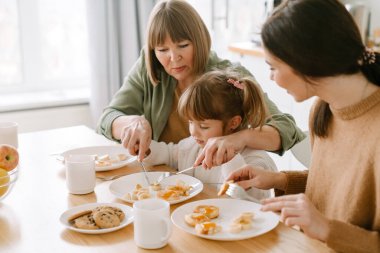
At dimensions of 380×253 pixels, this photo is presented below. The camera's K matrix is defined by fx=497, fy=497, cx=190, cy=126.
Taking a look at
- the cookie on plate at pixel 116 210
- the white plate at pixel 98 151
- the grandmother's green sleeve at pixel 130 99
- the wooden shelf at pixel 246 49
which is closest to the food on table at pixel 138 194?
the cookie on plate at pixel 116 210

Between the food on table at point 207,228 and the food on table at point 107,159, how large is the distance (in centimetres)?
56

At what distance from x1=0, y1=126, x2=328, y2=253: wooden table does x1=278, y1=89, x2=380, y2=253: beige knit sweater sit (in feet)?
0.24

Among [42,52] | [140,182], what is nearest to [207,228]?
[140,182]

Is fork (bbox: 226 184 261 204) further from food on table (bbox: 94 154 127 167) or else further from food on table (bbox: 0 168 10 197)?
food on table (bbox: 0 168 10 197)

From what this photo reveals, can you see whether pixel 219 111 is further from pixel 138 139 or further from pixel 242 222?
pixel 242 222

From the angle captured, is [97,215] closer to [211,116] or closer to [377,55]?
[211,116]

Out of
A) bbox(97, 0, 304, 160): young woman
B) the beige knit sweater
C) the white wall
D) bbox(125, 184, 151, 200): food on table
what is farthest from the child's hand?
the white wall

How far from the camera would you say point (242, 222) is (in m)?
1.13

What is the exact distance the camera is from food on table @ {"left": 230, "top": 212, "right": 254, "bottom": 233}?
1.09 meters

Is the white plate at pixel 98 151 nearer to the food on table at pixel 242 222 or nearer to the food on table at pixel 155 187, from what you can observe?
the food on table at pixel 155 187

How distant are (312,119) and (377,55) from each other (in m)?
0.26

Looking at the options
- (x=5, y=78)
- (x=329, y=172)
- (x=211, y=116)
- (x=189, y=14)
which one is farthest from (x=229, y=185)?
(x=5, y=78)

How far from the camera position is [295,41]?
1.02 meters

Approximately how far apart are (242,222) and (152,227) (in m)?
0.23
